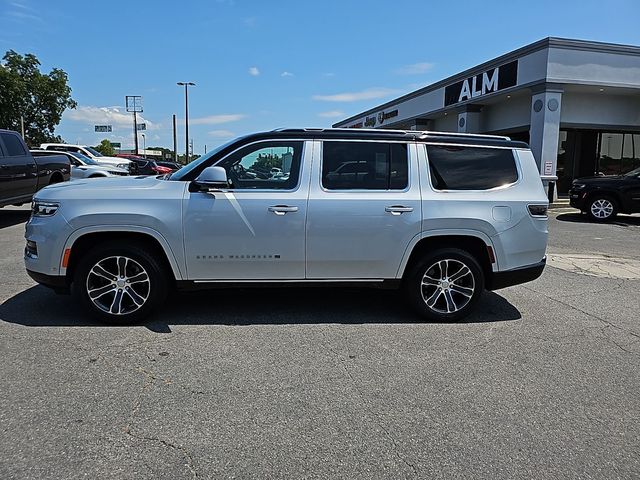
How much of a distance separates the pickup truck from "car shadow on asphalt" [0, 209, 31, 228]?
2.28ft

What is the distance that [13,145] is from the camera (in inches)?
433

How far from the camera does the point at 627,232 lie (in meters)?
12.2

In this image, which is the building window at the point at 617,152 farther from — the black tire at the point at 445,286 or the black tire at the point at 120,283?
the black tire at the point at 120,283

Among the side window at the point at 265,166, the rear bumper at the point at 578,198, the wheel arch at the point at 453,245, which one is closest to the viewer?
the side window at the point at 265,166

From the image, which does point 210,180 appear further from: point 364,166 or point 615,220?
point 615,220

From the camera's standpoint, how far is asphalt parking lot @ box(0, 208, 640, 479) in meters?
2.76

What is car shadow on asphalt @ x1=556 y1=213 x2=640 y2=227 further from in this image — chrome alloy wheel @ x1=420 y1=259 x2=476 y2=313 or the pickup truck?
the pickup truck

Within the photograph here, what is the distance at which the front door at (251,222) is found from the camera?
4.71m

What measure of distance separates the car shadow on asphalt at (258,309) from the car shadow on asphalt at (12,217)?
6.85m

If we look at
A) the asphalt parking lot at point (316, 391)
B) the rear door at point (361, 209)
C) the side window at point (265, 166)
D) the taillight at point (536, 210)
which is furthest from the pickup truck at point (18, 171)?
the taillight at point (536, 210)

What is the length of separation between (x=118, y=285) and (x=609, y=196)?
1364 centimetres

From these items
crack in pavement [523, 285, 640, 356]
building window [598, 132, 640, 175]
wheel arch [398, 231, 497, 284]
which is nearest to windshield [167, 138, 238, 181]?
wheel arch [398, 231, 497, 284]

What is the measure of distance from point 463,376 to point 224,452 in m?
1.96

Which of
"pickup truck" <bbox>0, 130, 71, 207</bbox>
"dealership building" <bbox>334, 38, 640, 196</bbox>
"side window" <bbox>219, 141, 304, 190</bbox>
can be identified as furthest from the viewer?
"dealership building" <bbox>334, 38, 640, 196</bbox>
